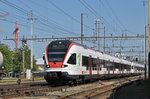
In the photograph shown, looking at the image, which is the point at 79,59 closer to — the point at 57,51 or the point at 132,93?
the point at 57,51

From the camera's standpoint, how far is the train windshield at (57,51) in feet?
77.3

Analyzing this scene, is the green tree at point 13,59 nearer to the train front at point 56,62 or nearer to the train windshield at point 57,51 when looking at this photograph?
the train windshield at point 57,51

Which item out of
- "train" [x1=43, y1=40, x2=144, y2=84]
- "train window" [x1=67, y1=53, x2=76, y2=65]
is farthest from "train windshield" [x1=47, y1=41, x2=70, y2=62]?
"train window" [x1=67, y1=53, x2=76, y2=65]

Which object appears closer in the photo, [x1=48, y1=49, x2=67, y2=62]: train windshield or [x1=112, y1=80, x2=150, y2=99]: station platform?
[x1=112, y1=80, x2=150, y2=99]: station platform

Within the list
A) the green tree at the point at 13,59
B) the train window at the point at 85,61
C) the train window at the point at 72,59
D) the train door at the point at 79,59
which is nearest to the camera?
the train window at the point at 72,59

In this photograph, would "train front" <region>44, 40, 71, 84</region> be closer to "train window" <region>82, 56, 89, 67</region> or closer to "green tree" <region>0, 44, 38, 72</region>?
"train window" <region>82, 56, 89, 67</region>

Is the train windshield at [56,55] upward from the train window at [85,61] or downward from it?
upward

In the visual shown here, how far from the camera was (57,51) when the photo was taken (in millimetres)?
23953

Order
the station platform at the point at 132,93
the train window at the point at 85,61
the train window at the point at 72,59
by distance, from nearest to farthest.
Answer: the station platform at the point at 132,93 < the train window at the point at 72,59 < the train window at the point at 85,61

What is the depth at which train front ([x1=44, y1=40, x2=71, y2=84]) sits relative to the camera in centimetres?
2314

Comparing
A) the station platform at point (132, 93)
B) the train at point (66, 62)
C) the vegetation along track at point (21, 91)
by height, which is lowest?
the station platform at point (132, 93)

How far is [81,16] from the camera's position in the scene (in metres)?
52.0

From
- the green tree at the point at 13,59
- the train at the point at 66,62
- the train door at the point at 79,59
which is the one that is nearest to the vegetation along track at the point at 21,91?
the train at the point at 66,62

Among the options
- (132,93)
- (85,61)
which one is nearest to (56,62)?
(85,61)
